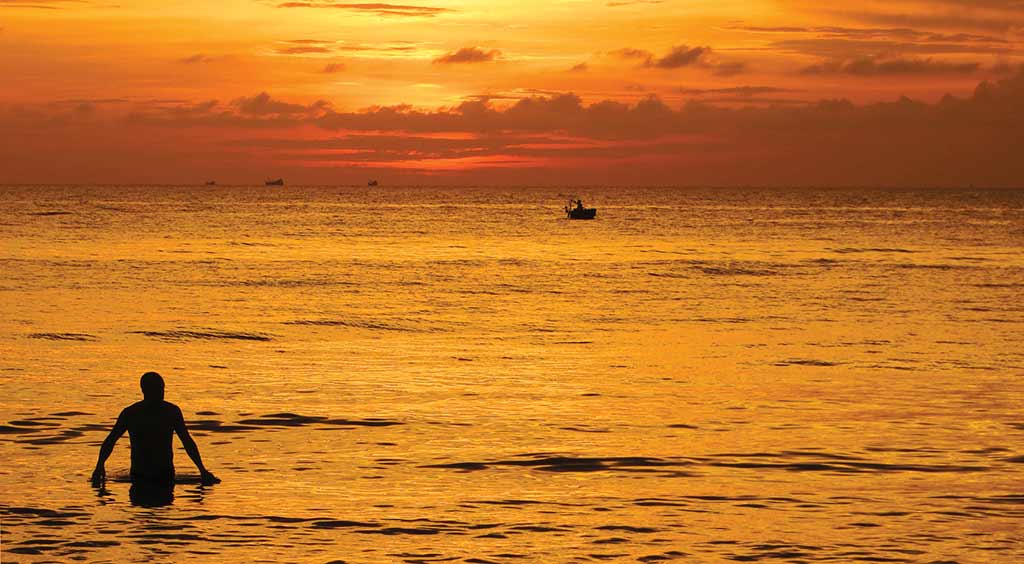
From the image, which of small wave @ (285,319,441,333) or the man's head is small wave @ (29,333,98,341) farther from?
the man's head

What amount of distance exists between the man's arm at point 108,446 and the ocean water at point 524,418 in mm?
335

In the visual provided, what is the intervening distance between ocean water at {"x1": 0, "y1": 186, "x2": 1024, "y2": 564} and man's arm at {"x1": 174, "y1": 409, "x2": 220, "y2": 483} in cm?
33

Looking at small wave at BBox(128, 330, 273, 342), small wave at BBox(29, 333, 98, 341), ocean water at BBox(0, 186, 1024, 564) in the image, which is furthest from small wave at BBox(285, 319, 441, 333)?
small wave at BBox(29, 333, 98, 341)

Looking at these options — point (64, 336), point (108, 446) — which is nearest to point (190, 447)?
point (108, 446)

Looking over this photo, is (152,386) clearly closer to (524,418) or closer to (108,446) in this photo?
(108,446)

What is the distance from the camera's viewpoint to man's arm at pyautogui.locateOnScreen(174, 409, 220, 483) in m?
15.4

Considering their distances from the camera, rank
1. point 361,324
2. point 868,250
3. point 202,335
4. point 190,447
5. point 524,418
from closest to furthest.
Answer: point 190,447 < point 524,418 < point 202,335 < point 361,324 < point 868,250

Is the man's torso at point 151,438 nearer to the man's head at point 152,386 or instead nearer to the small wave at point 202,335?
the man's head at point 152,386

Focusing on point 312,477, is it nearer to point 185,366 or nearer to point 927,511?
point 927,511

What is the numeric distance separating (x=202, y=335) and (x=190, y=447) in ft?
66.7

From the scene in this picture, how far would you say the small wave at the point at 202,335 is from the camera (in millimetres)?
34812

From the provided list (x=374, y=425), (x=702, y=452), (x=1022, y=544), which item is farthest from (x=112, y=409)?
(x=1022, y=544)

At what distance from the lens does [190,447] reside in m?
15.7

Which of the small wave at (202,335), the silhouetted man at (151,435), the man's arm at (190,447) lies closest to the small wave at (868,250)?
the small wave at (202,335)
